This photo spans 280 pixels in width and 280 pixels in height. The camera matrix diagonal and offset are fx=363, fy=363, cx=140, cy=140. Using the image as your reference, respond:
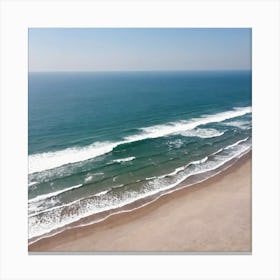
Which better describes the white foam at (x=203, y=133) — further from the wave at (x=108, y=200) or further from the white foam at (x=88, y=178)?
the white foam at (x=88, y=178)

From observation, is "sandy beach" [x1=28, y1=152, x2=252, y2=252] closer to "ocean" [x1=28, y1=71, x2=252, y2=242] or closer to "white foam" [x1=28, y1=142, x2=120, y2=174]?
"ocean" [x1=28, y1=71, x2=252, y2=242]

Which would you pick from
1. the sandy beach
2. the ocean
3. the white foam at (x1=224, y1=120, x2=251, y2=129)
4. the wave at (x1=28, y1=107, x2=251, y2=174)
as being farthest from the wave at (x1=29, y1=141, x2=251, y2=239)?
the wave at (x1=28, y1=107, x2=251, y2=174)

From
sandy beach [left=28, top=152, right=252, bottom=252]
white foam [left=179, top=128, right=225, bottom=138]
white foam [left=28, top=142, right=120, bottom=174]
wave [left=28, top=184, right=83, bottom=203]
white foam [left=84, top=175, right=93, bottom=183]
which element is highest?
white foam [left=179, top=128, right=225, bottom=138]

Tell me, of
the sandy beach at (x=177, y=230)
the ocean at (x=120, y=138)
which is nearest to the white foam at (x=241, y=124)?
the ocean at (x=120, y=138)

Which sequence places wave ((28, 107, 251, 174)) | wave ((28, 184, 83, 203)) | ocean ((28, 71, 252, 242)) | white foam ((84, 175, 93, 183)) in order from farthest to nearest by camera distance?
white foam ((84, 175, 93, 183)) < wave ((28, 107, 251, 174)) < ocean ((28, 71, 252, 242)) < wave ((28, 184, 83, 203))
